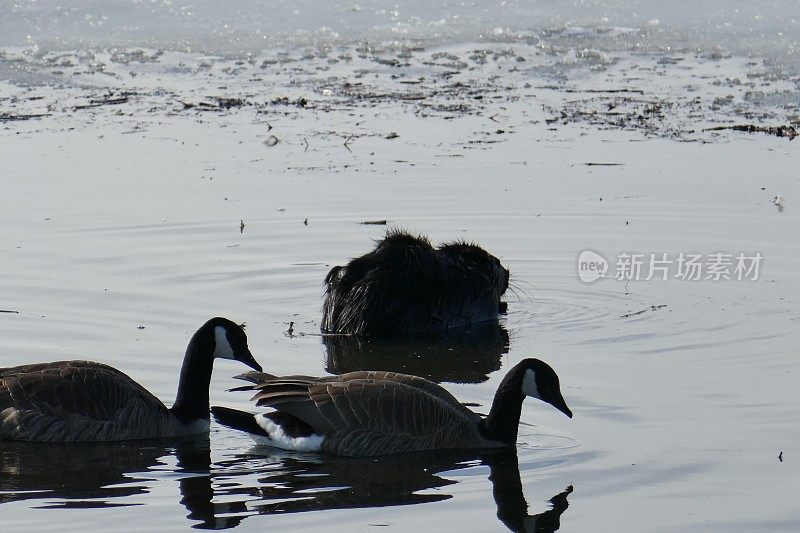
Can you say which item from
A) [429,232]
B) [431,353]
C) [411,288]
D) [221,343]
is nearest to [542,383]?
[221,343]

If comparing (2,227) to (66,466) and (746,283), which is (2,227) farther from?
(746,283)

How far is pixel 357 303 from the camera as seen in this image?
33.2 feet

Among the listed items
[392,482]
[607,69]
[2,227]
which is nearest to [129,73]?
[607,69]

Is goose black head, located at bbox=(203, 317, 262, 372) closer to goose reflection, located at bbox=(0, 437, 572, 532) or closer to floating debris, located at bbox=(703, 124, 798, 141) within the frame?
goose reflection, located at bbox=(0, 437, 572, 532)

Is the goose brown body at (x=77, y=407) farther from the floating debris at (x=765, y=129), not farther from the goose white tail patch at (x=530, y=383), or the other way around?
the floating debris at (x=765, y=129)

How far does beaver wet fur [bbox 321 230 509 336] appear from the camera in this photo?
10.2 meters

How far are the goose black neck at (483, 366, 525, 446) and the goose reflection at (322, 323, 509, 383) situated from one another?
56.1 inches

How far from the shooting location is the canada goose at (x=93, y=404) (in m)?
7.69

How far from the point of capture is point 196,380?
25.9ft

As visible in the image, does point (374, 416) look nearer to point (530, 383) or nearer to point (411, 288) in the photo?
→ point (530, 383)

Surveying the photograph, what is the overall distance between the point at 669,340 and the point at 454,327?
1.80 metres

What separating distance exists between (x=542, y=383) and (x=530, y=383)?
64 millimetres

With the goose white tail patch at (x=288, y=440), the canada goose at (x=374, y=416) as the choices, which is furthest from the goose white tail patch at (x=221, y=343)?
the goose white tail patch at (x=288, y=440)

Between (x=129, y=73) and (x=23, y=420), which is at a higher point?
(x=129, y=73)
